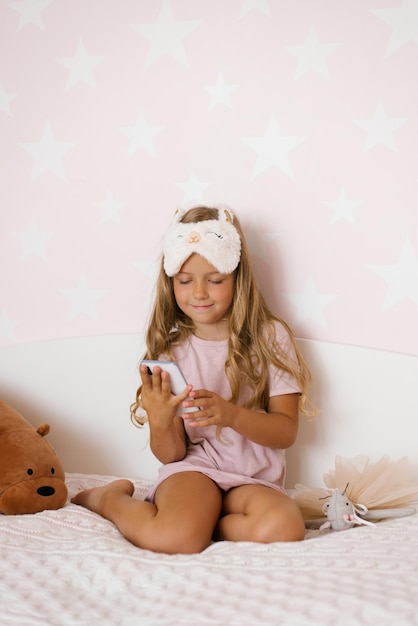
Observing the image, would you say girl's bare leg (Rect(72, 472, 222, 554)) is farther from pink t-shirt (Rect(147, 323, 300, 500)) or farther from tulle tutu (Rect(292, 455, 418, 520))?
tulle tutu (Rect(292, 455, 418, 520))

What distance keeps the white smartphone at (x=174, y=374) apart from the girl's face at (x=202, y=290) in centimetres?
22

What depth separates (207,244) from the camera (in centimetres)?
162

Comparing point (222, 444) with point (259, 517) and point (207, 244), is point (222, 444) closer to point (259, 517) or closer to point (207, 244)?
point (259, 517)

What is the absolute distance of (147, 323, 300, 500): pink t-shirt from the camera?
1617mm

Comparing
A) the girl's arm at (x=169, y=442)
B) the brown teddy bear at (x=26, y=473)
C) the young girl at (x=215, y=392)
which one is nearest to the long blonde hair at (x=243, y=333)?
the young girl at (x=215, y=392)

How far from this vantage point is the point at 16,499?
5.17 ft

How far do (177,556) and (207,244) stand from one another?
0.61 meters

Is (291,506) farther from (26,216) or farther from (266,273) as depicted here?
(26,216)

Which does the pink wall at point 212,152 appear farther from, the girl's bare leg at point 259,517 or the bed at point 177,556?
the girl's bare leg at point 259,517

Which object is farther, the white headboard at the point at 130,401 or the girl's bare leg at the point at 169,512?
the white headboard at the point at 130,401

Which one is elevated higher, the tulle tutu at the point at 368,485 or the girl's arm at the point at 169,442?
the girl's arm at the point at 169,442

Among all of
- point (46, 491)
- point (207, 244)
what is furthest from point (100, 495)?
point (207, 244)

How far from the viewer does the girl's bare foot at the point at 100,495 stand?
1.60 metres


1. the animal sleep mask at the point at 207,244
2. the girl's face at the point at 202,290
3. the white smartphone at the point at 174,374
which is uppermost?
the animal sleep mask at the point at 207,244
